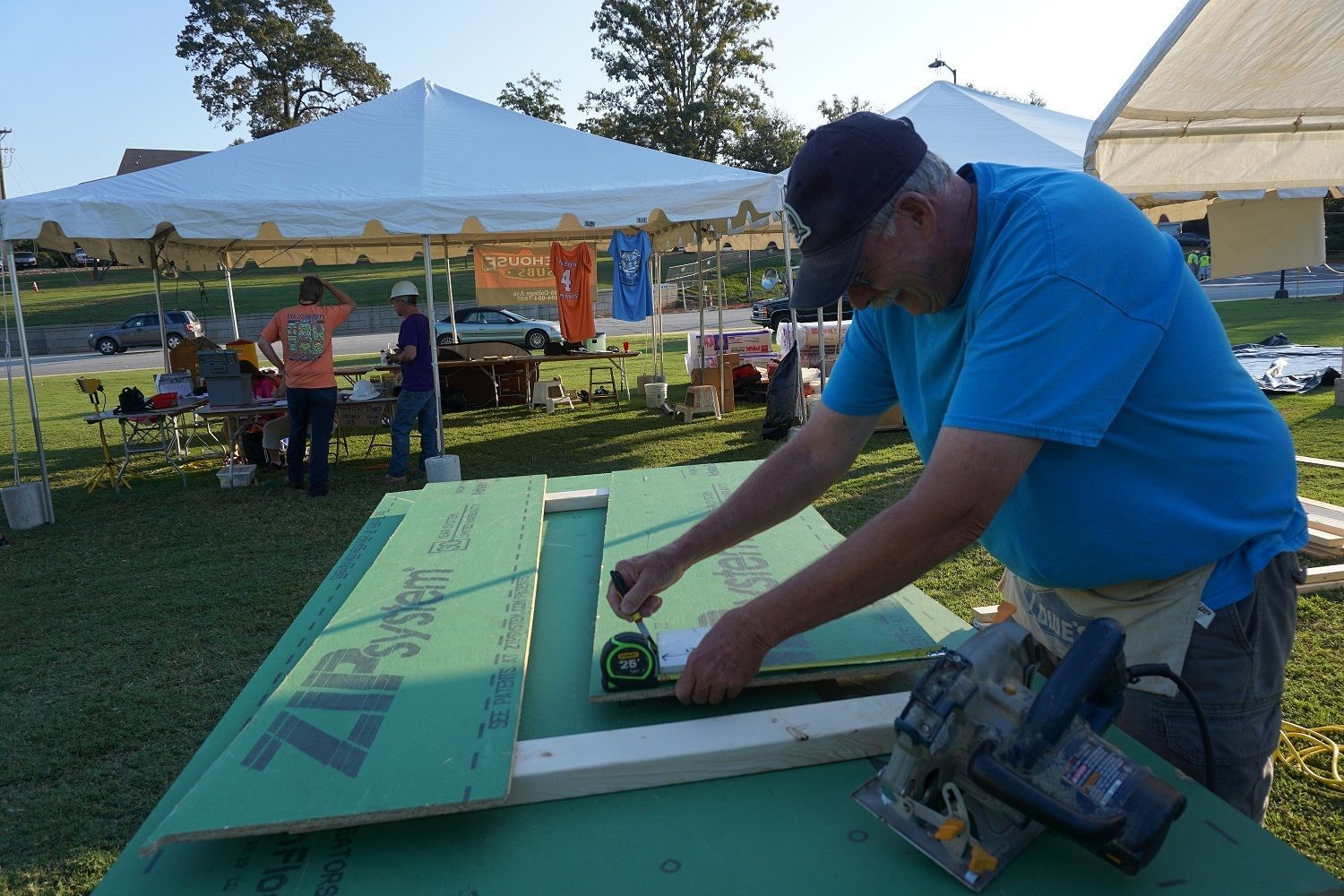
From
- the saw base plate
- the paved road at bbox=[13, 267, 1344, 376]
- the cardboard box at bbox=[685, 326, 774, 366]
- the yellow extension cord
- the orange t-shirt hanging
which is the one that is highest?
the orange t-shirt hanging

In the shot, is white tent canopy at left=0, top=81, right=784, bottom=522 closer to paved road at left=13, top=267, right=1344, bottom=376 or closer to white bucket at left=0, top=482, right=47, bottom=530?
white bucket at left=0, top=482, right=47, bottom=530

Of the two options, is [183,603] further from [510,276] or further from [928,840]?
[510,276]

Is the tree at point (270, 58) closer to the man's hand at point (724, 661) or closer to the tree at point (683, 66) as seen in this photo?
the tree at point (683, 66)

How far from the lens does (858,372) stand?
1.68 metres

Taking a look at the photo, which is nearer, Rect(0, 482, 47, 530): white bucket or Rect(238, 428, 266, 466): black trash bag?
Rect(0, 482, 47, 530): white bucket

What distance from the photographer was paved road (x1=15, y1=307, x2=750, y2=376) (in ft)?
69.5

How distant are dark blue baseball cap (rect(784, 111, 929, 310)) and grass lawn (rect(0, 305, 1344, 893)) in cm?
246

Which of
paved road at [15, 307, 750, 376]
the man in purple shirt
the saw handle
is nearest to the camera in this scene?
the saw handle

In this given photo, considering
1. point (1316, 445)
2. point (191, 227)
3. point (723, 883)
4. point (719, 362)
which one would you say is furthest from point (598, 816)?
point (719, 362)

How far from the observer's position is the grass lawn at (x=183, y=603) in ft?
9.75

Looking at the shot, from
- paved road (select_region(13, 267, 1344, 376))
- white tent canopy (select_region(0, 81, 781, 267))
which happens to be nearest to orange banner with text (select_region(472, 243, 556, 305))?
white tent canopy (select_region(0, 81, 781, 267))

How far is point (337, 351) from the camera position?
22125 millimetres

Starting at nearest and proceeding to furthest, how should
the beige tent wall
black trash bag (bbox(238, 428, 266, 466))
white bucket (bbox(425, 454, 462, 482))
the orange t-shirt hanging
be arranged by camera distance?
1. the beige tent wall
2. white bucket (bbox(425, 454, 462, 482))
3. black trash bag (bbox(238, 428, 266, 466))
4. the orange t-shirt hanging

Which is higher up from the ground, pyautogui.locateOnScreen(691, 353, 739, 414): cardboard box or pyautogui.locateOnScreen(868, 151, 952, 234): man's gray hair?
pyautogui.locateOnScreen(868, 151, 952, 234): man's gray hair
